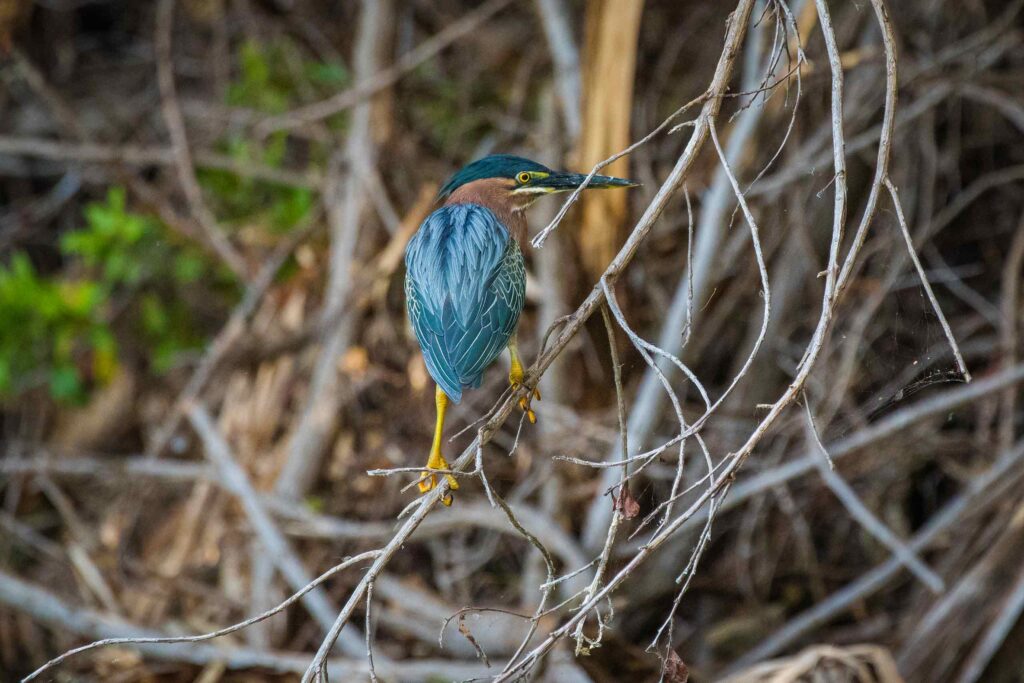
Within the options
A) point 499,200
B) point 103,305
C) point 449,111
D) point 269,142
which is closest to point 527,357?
point 449,111

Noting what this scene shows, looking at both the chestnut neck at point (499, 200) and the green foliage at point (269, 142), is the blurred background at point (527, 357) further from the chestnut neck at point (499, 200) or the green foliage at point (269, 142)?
the chestnut neck at point (499, 200)

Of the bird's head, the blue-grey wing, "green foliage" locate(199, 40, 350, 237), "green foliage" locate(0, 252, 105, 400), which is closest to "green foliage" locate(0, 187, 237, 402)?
"green foliage" locate(0, 252, 105, 400)

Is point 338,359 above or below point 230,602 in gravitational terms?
above

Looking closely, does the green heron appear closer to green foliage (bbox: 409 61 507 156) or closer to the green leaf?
green foliage (bbox: 409 61 507 156)

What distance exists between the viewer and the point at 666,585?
480 centimetres

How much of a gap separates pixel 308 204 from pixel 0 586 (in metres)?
2.25

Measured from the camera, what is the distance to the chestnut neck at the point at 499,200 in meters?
3.09

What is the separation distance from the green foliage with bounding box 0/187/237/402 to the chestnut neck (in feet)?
9.28

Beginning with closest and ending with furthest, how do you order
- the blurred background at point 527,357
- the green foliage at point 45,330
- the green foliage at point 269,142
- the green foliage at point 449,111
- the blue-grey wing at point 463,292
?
the blue-grey wing at point 463,292 < the blurred background at point 527,357 < the green foliage at point 45,330 < the green foliage at point 269,142 < the green foliage at point 449,111

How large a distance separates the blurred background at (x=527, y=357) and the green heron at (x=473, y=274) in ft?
3.97

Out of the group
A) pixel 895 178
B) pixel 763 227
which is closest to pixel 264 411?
pixel 763 227

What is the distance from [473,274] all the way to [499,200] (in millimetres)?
332

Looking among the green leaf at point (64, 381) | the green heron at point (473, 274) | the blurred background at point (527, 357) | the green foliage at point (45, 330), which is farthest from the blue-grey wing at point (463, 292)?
the green leaf at point (64, 381)

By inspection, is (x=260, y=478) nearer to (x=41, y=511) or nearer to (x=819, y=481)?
(x=41, y=511)
